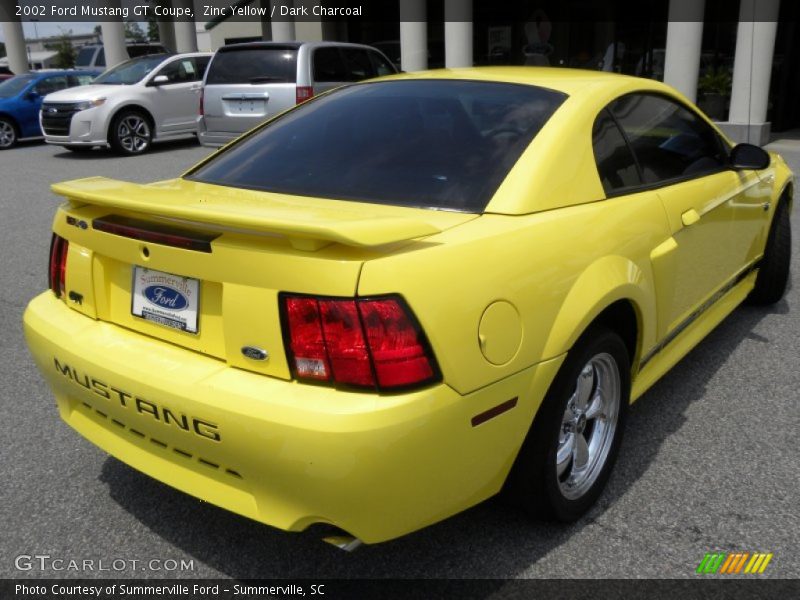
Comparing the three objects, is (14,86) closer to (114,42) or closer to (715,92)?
(114,42)

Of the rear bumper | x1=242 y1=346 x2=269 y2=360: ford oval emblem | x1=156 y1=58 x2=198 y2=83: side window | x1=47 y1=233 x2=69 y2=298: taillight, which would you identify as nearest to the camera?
the rear bumper

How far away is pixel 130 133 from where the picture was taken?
13.5 metres

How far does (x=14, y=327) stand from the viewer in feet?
15.9

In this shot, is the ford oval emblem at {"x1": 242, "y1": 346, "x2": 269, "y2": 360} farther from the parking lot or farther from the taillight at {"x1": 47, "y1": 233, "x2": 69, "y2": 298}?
the taillight at {"x1": 47, "y1": 233, "x2": 69, "y2": 298}

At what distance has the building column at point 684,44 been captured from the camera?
1239cm

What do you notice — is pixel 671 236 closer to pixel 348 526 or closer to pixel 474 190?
pixel 474 190

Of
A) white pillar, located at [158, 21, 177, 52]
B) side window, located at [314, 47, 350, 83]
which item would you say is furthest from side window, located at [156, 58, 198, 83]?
white pillar, located at [158, 21, 177, 52]

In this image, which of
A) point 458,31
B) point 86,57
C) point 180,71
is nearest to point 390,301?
point 180,71

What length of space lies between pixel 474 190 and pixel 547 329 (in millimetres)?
536

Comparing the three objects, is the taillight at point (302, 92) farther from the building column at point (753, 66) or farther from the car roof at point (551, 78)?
the car roof at point (551, 78)

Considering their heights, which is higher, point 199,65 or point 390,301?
point 199,65

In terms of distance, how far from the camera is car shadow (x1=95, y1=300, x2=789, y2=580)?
246 centimetres

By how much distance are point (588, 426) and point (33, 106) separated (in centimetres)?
Result: 1573

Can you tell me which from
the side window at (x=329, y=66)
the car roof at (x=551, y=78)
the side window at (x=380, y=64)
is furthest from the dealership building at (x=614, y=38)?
the car roof at (x=551, y=78)
